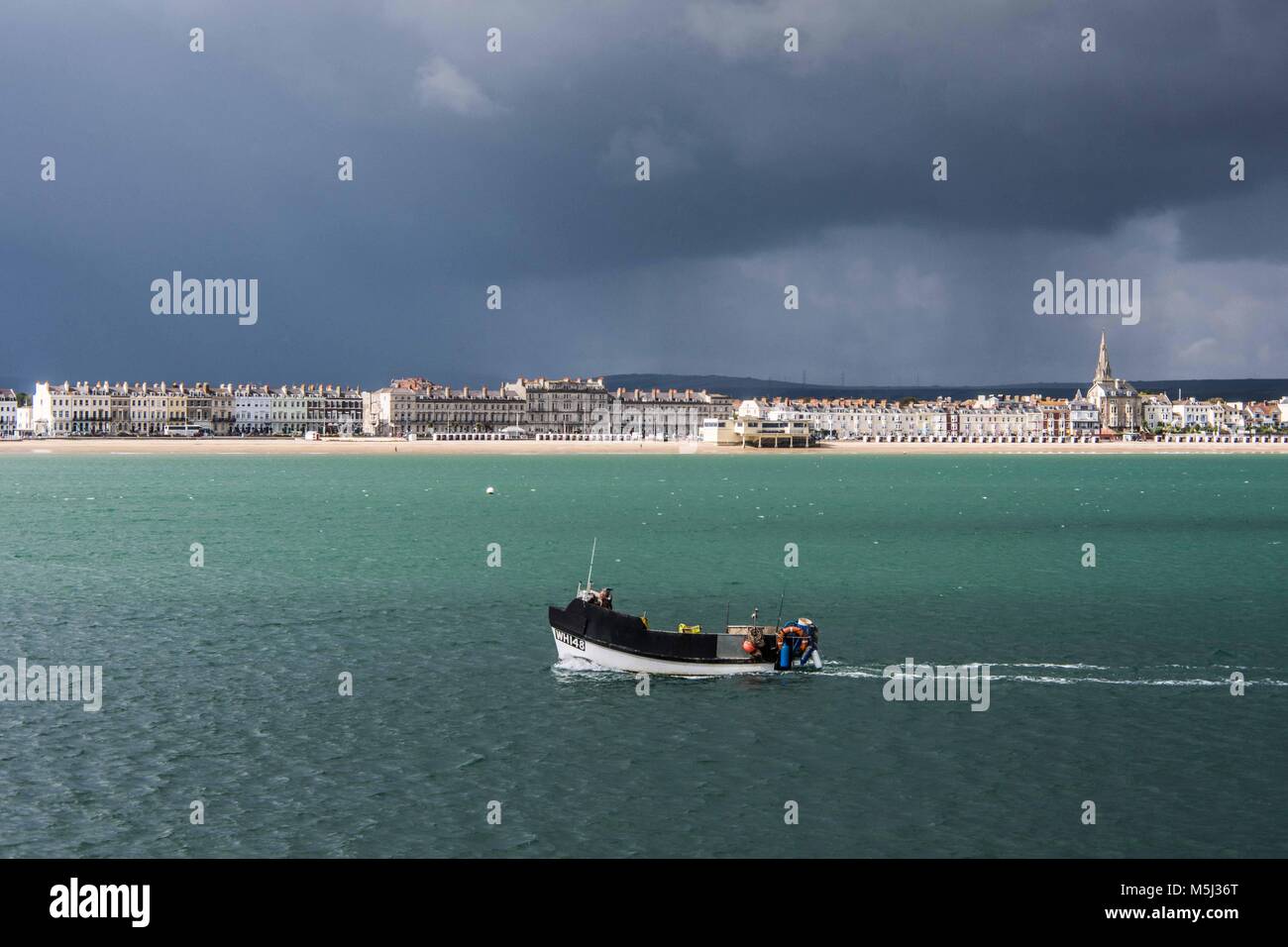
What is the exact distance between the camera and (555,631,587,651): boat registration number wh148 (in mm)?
26109

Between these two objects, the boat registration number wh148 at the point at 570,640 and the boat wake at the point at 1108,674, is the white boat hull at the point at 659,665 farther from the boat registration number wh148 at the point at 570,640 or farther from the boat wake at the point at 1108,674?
the boat wake at the point at 1108,674

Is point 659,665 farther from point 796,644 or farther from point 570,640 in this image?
point 796,644

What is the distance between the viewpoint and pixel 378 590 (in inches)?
1521

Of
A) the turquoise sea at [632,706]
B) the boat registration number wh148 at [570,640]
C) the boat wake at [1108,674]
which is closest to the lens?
the turquoise sea at [632,706]

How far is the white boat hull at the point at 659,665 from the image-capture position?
25.5 m

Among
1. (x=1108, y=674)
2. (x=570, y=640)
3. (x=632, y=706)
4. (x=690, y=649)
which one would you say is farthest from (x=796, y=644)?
(x=1108, y=674)

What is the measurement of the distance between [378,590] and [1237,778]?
1052 inches

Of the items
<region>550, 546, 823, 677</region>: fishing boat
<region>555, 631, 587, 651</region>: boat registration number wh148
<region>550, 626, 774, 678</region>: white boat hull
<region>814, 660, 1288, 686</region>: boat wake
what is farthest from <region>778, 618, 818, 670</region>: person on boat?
<region>555, 631, 587, 651</region>: boat registration number wh148

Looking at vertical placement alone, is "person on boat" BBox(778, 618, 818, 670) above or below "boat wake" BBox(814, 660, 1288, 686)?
above

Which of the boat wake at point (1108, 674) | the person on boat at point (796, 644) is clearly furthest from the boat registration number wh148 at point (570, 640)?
the boat wake at point (1108, 674)

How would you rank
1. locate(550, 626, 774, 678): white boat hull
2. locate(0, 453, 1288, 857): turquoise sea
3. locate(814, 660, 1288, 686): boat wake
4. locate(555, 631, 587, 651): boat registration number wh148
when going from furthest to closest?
locate(555, 631, 587, 651): boat registration number wh148 → locate(550, 626, 774, 678): white boat hull → locate(814, 660, 1288, 686): boat wake → locate(0, 453, 1288, 857): turquoise sea

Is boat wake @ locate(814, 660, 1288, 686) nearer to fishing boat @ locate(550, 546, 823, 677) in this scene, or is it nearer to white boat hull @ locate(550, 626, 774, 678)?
fishing boat @ locate(550, 546, 823, 677)

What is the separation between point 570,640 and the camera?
26.3 m
